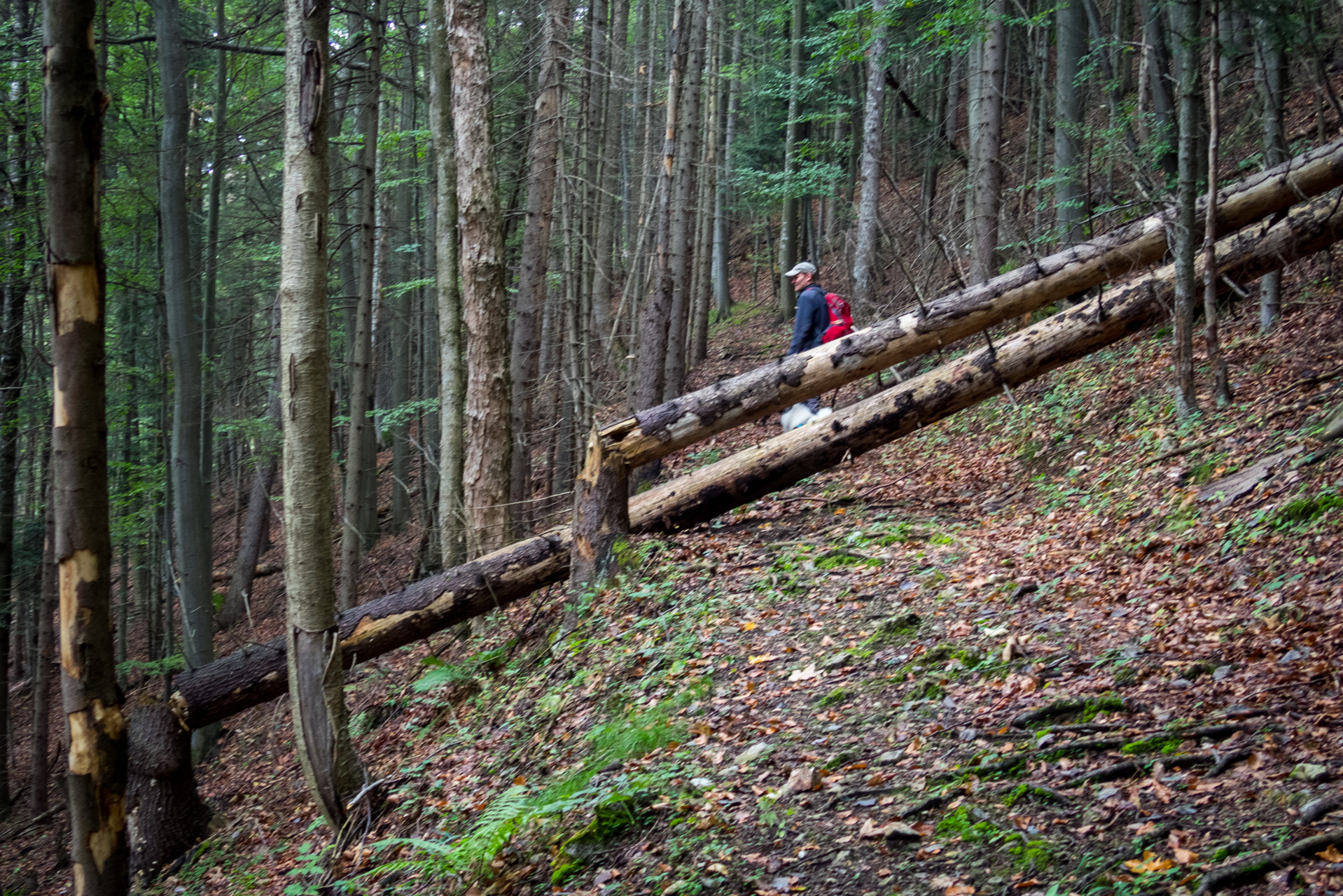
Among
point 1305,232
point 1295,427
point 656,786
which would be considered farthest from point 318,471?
point 1305,232

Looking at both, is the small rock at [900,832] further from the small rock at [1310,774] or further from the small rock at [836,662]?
the small rock at [836,662]

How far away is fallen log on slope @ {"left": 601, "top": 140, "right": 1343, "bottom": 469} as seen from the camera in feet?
27.3

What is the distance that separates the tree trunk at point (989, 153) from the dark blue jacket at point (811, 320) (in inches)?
119

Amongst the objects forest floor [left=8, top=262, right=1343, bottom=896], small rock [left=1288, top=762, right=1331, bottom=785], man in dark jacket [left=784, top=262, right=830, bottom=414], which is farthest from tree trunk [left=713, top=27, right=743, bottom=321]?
small rock [left=1288, top=762, right=1331, bottom=785]

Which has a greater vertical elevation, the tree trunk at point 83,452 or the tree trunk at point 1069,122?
the tree trunk at point 1069,122

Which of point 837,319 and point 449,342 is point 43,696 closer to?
point 449,342

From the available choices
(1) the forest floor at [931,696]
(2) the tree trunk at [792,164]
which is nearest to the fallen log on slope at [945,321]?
(1) the forest floor at [931,696]

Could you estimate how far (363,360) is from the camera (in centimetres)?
1193

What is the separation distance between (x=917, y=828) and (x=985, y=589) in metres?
2.79

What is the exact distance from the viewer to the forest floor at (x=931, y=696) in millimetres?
3369

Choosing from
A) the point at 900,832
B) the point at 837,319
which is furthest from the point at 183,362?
the point at 900,832

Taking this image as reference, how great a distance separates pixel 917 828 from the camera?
11.6ft

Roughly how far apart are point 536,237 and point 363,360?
3165 mm

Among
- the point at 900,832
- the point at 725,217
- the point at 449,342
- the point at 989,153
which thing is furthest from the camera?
the point at 725,217
